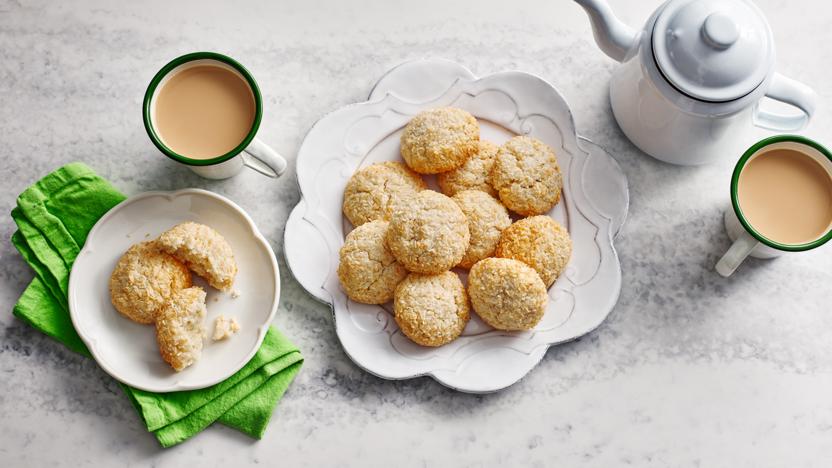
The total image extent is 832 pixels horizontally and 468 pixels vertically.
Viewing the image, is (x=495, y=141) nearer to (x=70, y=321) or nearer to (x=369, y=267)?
(x=369, y=267)

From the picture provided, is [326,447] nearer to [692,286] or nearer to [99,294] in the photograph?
[99,294]

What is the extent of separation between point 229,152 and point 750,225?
1.22 m

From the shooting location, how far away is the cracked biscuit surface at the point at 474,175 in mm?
1722

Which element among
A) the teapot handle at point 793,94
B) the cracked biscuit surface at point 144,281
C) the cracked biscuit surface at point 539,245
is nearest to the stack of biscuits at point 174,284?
the cracked biscuit surface at point 144,281

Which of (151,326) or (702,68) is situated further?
(151,326)

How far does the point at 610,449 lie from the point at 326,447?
28.1 inches

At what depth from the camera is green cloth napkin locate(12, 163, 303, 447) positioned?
1.68m

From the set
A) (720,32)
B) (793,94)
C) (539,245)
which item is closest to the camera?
(720,32)

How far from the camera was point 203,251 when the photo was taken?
163 cm

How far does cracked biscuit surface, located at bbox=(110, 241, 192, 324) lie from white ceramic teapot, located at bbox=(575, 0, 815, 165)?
1.12m

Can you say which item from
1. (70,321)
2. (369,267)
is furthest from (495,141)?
(70,321)

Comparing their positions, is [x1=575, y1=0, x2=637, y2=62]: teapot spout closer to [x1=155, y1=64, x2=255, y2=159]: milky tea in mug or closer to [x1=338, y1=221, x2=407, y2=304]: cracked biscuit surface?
[x1=338, y1=221, x2=407, y2=304]: cracked biscuit surface

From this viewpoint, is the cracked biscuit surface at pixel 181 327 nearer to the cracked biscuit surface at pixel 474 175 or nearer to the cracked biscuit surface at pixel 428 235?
the cracked biscuit surface at pixel 428 235

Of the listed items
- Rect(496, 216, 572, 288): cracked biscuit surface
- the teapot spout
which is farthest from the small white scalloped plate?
the teapot spout
